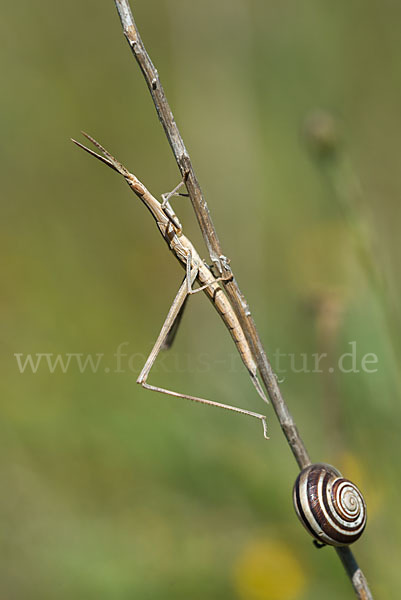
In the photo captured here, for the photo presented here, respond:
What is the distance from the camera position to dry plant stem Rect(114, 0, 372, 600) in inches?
51.0

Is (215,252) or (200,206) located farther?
(215,252)

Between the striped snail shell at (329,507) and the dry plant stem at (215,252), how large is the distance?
148 mm

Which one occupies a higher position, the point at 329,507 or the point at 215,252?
the point at 215,252

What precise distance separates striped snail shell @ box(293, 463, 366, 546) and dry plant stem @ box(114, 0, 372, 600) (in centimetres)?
15

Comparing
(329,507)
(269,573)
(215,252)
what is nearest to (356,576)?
(329,507)

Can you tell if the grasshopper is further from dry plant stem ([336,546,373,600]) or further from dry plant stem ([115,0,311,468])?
dry plant stem ([336,546,373,600])

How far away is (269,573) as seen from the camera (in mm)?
2523

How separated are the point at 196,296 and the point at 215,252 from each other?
182cm

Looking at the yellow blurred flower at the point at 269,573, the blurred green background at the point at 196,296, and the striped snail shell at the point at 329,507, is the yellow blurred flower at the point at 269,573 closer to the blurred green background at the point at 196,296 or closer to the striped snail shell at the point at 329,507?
the blurred green background at the point at 196,296

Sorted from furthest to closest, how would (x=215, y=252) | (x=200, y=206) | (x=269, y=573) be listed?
1. (x=269, y=573)
2. (x=215, y=252)
3. (x=200, y=206)

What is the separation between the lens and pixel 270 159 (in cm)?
489

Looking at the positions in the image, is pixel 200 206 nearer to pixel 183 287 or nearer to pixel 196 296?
pixel 183 287

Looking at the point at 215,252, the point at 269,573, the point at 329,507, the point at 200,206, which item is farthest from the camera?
the point at 269,573

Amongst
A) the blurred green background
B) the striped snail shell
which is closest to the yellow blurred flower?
the blurred green background
